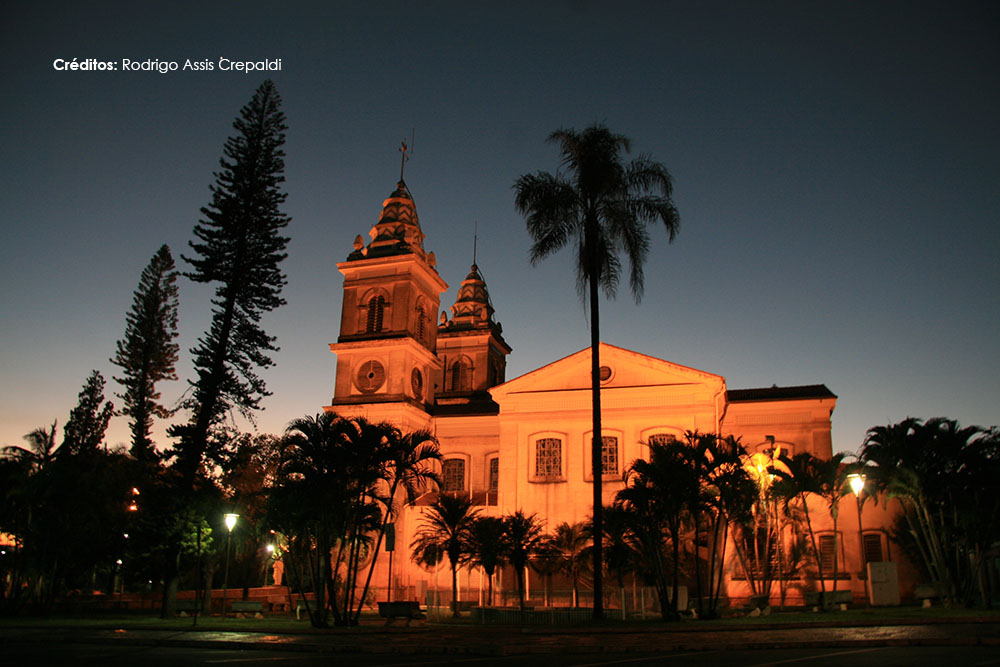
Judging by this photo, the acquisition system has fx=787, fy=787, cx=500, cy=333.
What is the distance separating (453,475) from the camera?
4116cm

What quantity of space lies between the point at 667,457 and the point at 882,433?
781 cm

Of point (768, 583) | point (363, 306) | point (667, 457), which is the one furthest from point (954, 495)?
point (363, 306)

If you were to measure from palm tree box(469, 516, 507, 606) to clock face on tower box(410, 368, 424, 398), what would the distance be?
46.3 ft

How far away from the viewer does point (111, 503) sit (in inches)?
1264

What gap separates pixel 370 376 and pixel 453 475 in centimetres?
675

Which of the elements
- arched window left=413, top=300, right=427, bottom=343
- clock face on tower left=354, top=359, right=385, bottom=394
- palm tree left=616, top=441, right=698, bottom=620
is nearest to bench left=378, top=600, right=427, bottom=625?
palm tree left=616, top=441, right=698, bottom=620

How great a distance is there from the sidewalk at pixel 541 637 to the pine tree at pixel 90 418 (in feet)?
89.2

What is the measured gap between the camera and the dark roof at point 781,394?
3684 centimetres

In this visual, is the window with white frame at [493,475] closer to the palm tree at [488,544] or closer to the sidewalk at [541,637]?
the palm tree at [488,544]

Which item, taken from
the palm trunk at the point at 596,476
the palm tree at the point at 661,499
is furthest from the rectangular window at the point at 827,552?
the palm trunk at the point at 596,476

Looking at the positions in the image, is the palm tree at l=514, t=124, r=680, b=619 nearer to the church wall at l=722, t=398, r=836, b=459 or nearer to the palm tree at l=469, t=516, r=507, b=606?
the palm tree at l=469, t=516, r=507, b=606

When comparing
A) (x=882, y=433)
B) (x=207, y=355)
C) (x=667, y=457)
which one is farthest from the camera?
Answer: (x=207, y=355)

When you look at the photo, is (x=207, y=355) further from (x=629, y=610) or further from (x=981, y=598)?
(x=981, y=598)

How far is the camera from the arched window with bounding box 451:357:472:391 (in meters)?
54.2
